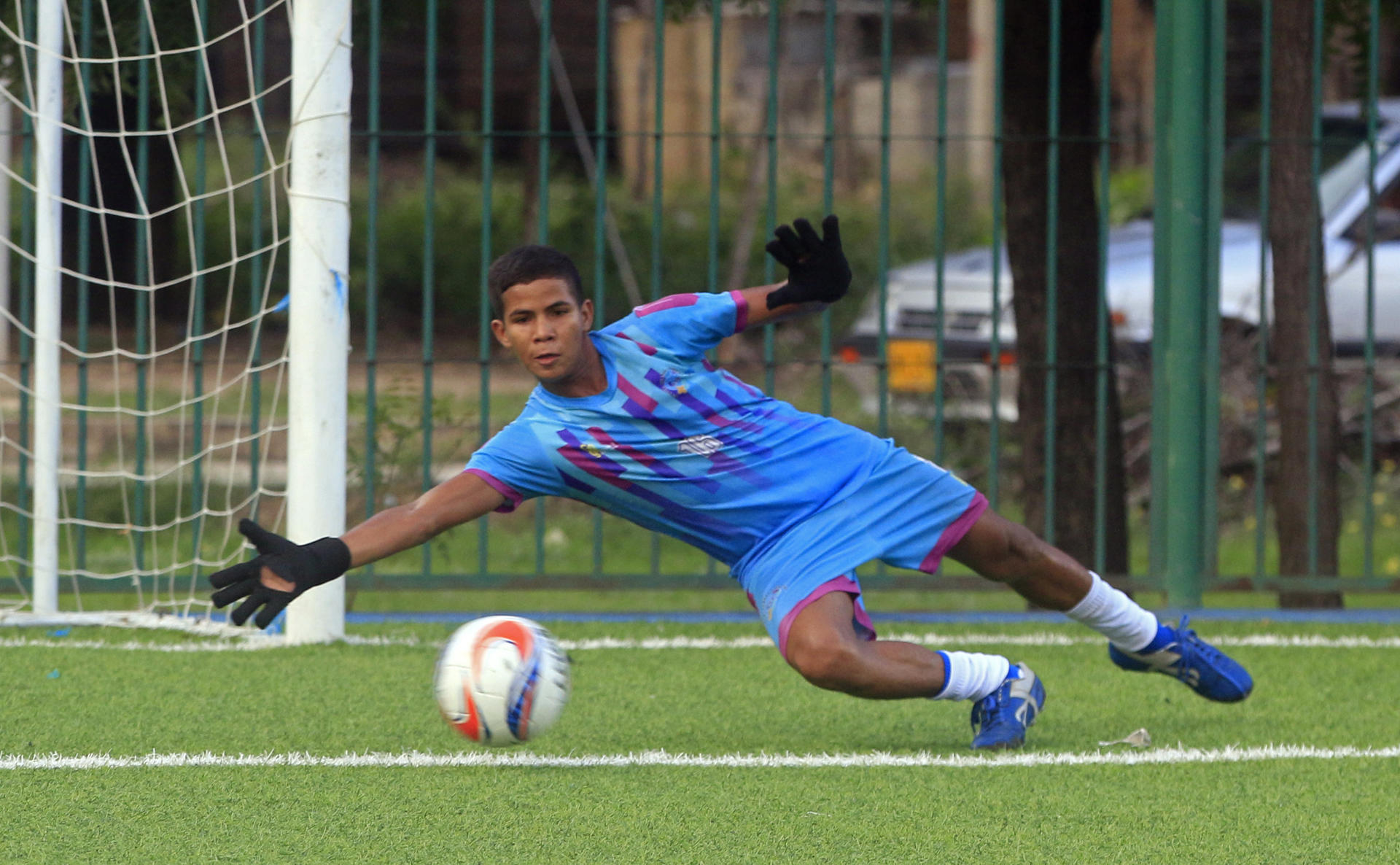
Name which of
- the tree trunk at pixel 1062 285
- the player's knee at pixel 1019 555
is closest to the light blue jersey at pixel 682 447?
the player's knee at pixel 1019 555

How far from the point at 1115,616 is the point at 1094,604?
73 mm

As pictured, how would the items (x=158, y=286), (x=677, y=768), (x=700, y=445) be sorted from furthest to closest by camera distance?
(x=158, y=286) → (x=700, y=445) → (x=677, y=768)

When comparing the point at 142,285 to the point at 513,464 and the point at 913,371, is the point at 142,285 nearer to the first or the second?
the point at 513,464

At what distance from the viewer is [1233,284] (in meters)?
9.16

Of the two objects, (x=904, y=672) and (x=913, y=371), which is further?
(x=913, y=371)

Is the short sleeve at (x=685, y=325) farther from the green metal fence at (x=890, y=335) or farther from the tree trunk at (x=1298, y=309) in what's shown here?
the tree trunk at (x=1298, y=309)

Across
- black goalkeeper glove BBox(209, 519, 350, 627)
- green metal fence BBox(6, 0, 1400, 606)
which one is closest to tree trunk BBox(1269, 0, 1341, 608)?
green metal fence BBox(6, 0, 1400, 606)

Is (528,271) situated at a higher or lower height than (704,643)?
higher

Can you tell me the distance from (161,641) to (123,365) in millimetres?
5676

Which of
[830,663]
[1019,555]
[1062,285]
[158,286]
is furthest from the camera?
[1062,285]

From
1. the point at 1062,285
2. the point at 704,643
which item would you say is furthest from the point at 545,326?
the point at 1062,285

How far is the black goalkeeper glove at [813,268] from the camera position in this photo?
13.8 feet

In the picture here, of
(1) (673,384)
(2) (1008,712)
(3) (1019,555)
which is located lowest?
(2) (1008,712)

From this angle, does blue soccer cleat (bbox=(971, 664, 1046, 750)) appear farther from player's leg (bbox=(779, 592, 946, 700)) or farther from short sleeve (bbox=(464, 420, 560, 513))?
short sleeve (bbox=(464, 420, 560, 513))
